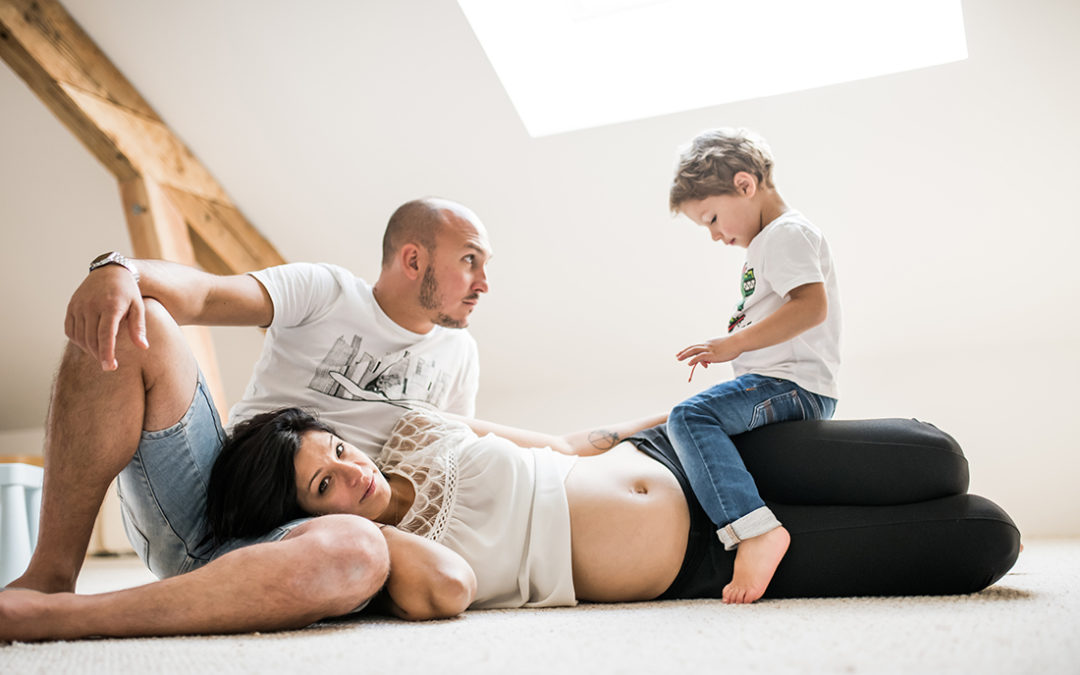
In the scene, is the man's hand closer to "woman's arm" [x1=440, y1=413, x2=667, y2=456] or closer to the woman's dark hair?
the woman's dark hair

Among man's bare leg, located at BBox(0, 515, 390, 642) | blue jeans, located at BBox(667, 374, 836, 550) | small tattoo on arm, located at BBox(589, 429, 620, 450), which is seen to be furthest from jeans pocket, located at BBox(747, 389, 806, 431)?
man's bare leg, located at BBox(0, 515, 390, 642)

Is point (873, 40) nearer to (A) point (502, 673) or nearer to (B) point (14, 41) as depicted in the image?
(A) point (502, 673)

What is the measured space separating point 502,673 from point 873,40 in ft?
7.24

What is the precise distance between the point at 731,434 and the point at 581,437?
0.37 meters

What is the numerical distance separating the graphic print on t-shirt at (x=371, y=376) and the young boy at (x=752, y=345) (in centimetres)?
57

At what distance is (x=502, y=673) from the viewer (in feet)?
2.52

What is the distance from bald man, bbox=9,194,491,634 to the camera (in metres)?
1.06

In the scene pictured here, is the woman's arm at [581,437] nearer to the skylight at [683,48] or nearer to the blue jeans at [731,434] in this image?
the blue jeans at [731,434]

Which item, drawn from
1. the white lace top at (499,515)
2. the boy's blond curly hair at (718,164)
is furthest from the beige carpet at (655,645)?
the boy's blond curly hair at (718,164)

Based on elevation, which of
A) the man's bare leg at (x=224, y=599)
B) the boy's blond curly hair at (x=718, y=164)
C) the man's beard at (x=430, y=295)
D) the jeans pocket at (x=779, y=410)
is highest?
the boy's blond curly hair at (x=718, y=164)

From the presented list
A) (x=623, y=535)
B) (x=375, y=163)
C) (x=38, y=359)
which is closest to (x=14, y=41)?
(x=375, y=163)

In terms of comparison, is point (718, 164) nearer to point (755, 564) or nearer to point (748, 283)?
point (748, 283)

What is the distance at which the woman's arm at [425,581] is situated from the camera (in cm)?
118

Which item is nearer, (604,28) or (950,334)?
(604,28)
